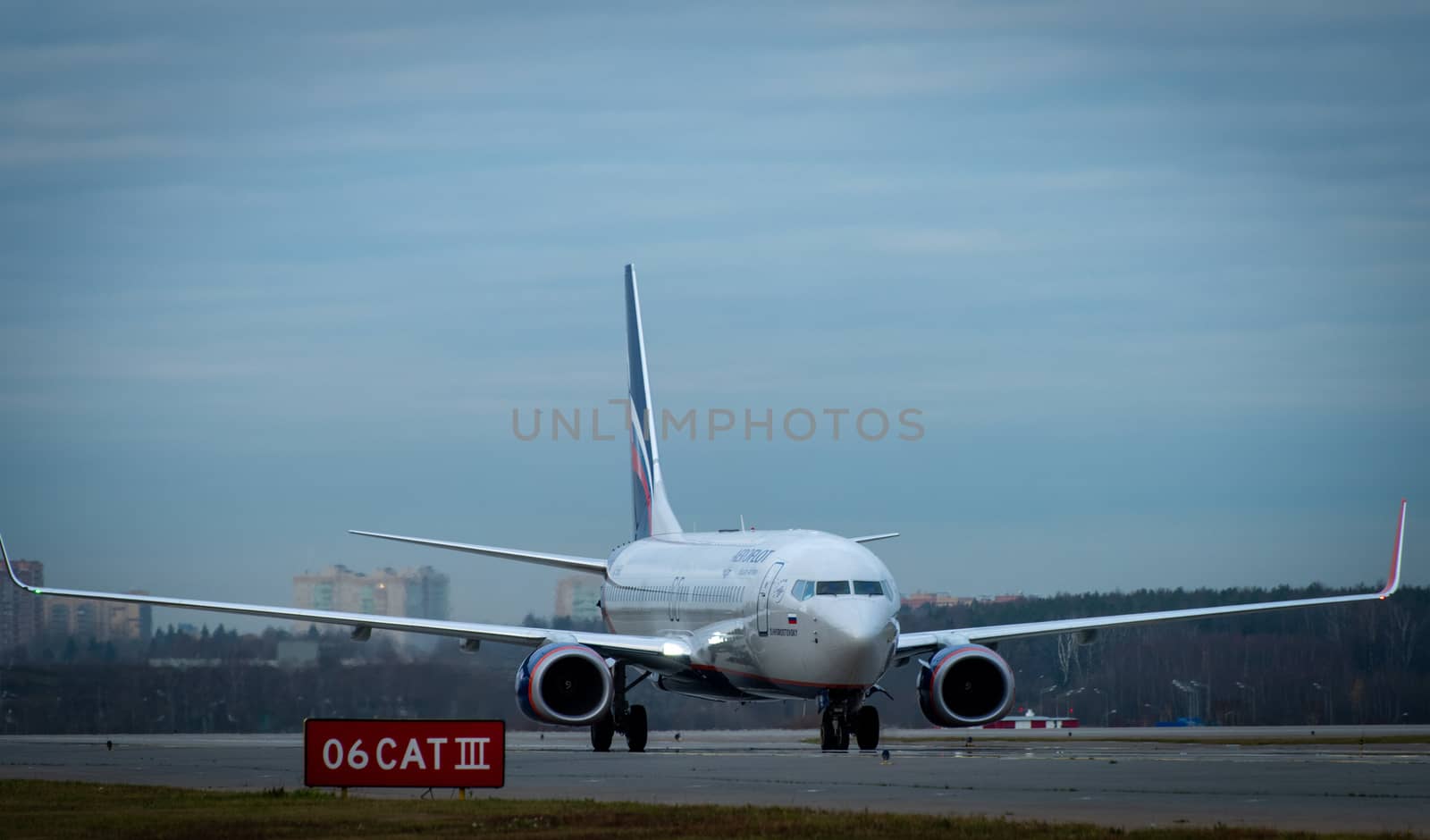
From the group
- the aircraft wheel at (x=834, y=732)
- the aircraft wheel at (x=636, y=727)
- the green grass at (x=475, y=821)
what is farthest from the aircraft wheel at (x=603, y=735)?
the green grass at (x=475, y=821)

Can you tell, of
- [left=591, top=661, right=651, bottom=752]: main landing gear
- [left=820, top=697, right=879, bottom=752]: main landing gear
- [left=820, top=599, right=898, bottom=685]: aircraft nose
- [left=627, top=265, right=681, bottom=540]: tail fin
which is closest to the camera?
[left=820, top=599, right=898, bottom=685]: aircraft nose

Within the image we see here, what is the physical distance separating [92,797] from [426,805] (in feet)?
17.1

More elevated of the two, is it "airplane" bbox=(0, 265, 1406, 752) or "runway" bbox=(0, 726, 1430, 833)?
"airplane" bbox=(0, 265, 1406, 752)

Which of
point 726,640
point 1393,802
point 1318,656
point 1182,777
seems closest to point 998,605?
point 1318,656

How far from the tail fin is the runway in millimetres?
8439

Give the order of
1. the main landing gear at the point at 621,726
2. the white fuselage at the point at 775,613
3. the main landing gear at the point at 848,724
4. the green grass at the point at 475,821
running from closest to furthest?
the green grass at the point at 475,821, the white fuselage at the point at 775,613, the main landing gear at the point at 848,724, the main landing gear at the point at 621,726

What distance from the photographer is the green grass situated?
1839 cm

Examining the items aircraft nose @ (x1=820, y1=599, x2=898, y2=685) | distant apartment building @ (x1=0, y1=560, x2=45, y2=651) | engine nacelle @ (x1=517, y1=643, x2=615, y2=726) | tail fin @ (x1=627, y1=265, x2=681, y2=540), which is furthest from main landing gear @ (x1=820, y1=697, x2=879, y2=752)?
distant apartment building @ (x1=0, y1=560, x2=45, y2=651)

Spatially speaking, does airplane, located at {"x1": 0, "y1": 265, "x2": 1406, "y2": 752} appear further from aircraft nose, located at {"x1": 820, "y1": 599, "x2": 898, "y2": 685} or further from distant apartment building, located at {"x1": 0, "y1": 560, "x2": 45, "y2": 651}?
distant apartment building, located at {"x1": 0, "y1": 560, "x2": 45, "y2": 651}

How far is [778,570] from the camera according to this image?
3797 centimetres

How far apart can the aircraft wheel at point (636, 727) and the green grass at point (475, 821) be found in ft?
57.2

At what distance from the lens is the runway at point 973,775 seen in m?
21.1

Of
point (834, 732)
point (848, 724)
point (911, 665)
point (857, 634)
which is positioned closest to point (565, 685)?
point (834, 732)

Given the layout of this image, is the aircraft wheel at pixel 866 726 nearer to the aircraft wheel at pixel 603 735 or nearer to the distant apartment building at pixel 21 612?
the aircraft wheel at pixel 603 735
